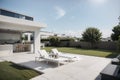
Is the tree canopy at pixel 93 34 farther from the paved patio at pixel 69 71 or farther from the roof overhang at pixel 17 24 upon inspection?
the paved patio at pixel 69 71

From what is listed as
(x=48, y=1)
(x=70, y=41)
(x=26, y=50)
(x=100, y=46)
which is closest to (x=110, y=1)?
(x=48, y=1)

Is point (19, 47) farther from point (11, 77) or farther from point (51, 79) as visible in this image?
point (51, 79)

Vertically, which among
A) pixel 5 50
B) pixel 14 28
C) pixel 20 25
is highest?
pixel 20 25

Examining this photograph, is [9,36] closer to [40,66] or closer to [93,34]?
[40,66]

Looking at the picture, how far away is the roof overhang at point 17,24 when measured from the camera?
36.3 ft

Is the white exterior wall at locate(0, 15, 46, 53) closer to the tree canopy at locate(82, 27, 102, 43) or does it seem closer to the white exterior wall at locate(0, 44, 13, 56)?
the white exterior wall at locate(0, 44, 13, 56)

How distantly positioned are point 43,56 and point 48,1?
18.4 feet

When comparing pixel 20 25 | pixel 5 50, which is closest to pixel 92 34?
pixel 20 25

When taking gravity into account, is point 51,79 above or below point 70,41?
below

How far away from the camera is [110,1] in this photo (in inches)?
337

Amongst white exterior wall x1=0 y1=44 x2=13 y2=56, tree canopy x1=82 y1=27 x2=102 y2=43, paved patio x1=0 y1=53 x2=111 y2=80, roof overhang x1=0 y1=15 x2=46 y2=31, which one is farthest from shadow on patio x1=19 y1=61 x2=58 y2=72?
tree canopy x1=82 y1=27 x2=102 y2=43

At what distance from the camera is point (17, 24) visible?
40.3 ft

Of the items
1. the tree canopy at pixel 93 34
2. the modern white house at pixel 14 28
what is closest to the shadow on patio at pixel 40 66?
the modern white house at pixel 14 28

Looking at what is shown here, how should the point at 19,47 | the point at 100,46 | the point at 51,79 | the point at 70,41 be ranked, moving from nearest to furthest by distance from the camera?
1. the point at 51,79
2. the point at 19,47
3. the point at 100,46
4. the point at 70,41
